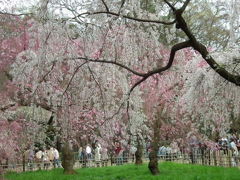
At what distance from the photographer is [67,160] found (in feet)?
45.2

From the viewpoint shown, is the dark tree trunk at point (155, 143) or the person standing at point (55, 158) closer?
the dark tree trunk at point (155, 143)

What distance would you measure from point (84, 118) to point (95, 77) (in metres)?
6.60

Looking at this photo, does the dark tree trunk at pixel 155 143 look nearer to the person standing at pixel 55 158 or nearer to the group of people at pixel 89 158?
the group of people at pixel 89 158

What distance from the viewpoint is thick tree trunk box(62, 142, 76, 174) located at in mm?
13461

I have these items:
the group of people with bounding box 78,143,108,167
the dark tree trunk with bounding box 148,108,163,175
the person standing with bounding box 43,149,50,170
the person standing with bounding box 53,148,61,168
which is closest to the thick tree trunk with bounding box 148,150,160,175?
the dark tree trunk with bounding box 148,108,163,175

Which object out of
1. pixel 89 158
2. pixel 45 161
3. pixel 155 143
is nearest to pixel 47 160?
pixel 45 161

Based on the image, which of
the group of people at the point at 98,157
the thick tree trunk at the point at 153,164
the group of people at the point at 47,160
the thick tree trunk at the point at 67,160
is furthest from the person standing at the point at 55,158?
the thick tree trunk at the point at 153,164

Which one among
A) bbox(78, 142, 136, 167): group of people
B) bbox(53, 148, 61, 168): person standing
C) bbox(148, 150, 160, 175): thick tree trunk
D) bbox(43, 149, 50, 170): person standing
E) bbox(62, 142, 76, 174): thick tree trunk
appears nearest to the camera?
bbox(148, 150, 160, 175): thick tree trunk

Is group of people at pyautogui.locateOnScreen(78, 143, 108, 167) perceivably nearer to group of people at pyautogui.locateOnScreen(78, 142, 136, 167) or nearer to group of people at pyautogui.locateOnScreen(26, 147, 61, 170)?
group of people at pyautogui.locateOnScreen(78, 142, 136, 167)

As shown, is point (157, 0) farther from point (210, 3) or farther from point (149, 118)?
point (149, 118)

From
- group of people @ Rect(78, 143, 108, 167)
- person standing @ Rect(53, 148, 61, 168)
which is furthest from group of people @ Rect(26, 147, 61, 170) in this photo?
group of people @ Rect(78, 143, 108, 167)

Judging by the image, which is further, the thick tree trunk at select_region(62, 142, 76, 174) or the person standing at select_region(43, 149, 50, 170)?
the person standing at select_region(43, 149, 50, 170)

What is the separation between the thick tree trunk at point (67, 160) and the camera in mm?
13461

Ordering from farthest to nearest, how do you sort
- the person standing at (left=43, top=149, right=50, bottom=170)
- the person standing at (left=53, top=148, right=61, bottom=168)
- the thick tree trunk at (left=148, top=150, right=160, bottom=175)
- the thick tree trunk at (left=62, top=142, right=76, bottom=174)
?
the person standing at (left=43, top=149, right=50, bottom=170), the person standing at (left=53, top=148, right=61, bottom=168), the thick tree trunk at (left=62, top=142, right=76, bottom=174), the thick tree trunk at (left=148, top=150, right=160, bottom=175)
